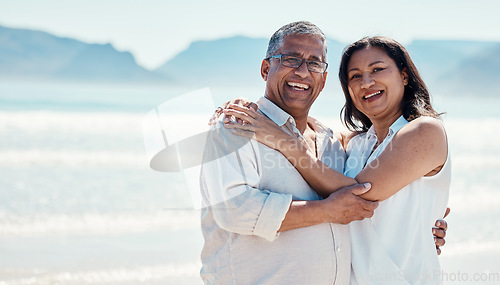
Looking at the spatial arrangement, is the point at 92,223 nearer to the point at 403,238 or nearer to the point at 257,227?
the point at 257,227

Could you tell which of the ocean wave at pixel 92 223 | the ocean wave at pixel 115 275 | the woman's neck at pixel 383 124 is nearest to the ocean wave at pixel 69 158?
the ocean wave at pixel 92 223

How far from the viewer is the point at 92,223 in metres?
6.97

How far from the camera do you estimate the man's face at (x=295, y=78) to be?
10.3ft

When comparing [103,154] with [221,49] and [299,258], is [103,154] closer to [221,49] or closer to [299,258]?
[299,258]

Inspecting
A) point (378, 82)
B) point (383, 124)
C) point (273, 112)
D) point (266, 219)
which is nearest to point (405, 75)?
point (378, 82)

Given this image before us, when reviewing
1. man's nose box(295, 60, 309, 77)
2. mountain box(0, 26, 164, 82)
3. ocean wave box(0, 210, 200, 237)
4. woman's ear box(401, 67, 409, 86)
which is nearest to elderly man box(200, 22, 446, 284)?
man's nose box(295, 60, 309, 77)

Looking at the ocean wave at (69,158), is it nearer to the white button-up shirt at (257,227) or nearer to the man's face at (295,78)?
the man's face at (295,78)

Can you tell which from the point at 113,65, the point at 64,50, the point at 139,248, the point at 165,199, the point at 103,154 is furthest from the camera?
the point at 113,65

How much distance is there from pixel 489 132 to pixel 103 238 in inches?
684

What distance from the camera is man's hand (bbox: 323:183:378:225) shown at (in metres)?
2.76

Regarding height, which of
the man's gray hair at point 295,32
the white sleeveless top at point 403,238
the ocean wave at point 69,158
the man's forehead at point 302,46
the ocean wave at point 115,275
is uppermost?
the ocean wave at point 69,158

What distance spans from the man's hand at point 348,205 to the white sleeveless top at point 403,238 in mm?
150

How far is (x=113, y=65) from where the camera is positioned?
10469 cm

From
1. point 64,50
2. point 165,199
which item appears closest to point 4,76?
point 64,50
